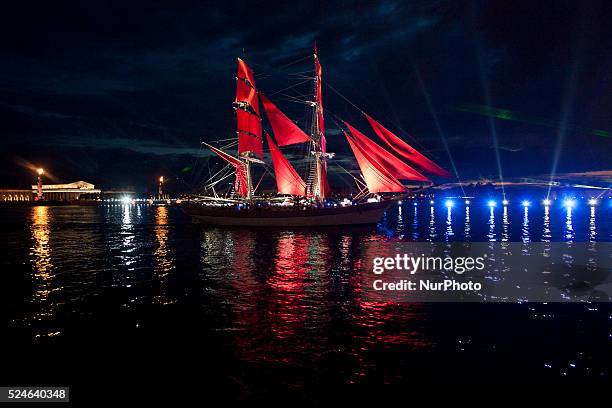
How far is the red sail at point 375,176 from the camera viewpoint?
57312mm

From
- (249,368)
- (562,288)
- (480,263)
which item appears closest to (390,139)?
(480,263)

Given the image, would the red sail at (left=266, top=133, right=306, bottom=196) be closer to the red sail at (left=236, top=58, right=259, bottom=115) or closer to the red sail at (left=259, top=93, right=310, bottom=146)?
the red sail at (left=259, top=93, right=310, bottom=146)

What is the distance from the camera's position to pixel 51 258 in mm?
33594

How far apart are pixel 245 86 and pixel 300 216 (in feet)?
78.1

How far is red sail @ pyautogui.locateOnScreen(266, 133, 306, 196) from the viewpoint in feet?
204

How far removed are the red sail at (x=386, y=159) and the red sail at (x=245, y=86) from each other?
19200 mm

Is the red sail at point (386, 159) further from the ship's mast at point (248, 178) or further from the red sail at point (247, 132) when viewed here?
the ship's mast at point (248, 178)

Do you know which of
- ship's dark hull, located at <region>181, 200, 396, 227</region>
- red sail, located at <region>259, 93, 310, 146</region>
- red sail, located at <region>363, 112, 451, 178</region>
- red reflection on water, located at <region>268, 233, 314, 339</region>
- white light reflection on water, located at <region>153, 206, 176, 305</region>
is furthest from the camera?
red sail, located at <region>259, 93, 310, 146</region>

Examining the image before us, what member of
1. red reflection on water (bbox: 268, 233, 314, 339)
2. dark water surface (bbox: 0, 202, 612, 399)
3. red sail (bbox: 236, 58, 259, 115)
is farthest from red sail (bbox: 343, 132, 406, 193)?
dark water surface (bbox: 0, 202, 612, 399)

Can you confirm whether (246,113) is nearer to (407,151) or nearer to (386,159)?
(386,159)

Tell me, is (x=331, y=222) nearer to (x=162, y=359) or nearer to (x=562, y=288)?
(x=562, y=288)

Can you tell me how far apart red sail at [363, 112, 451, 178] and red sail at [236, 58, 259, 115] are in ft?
62.9

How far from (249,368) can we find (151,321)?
6.43m

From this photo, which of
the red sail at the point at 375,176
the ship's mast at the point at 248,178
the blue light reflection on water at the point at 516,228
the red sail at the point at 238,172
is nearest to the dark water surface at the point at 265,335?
the blue light reflection on water at the point at 516,228
